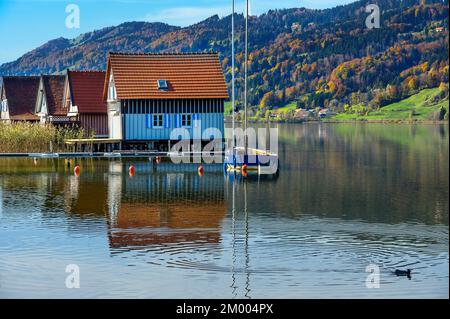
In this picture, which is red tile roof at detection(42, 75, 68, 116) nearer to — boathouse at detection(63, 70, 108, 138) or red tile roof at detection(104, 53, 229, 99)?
boathouse at detection(63, 70, 108, 138)

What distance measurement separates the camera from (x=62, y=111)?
100625 millimetres

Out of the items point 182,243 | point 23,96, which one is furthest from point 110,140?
point 182,243

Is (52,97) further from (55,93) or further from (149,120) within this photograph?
(149,120)

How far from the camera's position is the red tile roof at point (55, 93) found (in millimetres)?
101000

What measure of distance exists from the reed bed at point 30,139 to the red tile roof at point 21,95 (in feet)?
109

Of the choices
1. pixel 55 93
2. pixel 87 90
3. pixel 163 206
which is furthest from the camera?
pixel 55 93

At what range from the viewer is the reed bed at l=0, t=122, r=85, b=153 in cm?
7675

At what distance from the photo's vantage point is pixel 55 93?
103125 mm

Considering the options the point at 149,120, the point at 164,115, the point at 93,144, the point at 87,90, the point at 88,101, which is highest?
the point at 87,90

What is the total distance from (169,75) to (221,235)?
49.4 m

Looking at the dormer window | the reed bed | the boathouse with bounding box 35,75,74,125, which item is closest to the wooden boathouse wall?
the dormer window

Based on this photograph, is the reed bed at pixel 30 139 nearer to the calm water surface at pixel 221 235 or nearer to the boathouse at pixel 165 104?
the boathouse at pixel 165 104

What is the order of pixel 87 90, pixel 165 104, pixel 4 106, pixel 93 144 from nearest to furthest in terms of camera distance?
1. pixel 165 104
2. pixel 93 144
3. pixel 87 90
4. pixel 4 106

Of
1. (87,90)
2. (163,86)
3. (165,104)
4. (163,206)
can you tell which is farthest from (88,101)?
(163,206)
